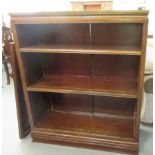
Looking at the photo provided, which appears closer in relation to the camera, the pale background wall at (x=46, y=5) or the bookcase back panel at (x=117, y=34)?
the bookcase back panel at (x=117, y=34)

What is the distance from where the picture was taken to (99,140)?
1755 millimetres

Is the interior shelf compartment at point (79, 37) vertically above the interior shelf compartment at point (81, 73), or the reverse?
the interior shelf compartment at point (79, 37)

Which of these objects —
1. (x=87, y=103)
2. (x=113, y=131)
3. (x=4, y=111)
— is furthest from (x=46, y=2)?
(x=113, y=131)

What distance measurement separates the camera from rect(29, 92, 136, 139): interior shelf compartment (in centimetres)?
185

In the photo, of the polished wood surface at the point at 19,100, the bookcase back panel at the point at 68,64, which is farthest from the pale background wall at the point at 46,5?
the polished wood surface at the point at 19,100

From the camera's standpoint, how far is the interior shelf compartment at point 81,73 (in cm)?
171

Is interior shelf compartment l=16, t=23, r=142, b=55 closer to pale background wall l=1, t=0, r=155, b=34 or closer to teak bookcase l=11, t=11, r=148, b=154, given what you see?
teak bookcase l=11, t=11, r=148, b=154

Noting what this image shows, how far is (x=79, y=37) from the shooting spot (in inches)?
70.7

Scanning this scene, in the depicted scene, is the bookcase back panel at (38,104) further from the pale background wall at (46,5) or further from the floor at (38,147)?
the pale background wall at (46,5)

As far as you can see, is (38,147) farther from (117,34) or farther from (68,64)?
(117,34)

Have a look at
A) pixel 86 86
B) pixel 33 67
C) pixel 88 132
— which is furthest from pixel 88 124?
pixel 33 67

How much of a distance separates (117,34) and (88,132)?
0.91 metres

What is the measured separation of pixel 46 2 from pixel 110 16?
16.4ft

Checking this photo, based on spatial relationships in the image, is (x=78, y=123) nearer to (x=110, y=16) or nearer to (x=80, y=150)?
(x=80, y=150)
